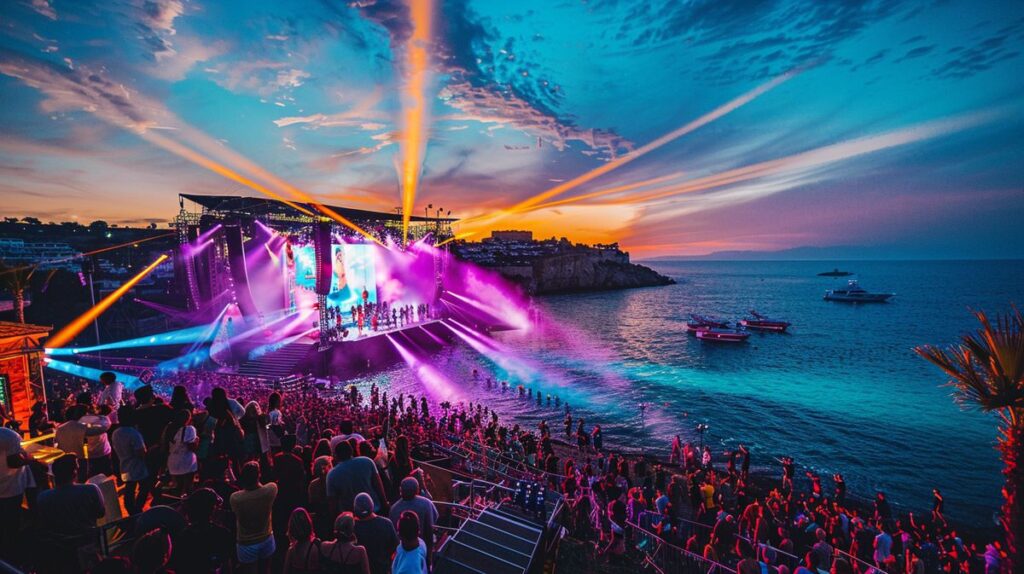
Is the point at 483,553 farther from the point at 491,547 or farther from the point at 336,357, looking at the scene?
the point at 336,357

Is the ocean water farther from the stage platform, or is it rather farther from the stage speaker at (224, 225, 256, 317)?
the stage speaker at (224, 225, 256, 317)

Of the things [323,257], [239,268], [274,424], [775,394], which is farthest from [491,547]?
[775,394]

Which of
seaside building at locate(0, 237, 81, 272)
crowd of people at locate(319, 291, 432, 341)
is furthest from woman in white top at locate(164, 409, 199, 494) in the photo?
seaside building at locate(0, 237, 81, 272)

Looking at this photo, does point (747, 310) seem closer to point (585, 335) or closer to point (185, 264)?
point (585, 335)

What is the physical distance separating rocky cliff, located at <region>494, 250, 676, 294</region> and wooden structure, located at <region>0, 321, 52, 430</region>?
325ft

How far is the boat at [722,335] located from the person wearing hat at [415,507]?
55430mm

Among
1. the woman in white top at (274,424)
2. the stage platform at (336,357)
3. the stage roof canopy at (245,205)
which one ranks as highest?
the stage roof canopy at (245,205)

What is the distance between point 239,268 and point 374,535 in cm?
2984

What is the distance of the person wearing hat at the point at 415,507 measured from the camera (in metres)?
4.32

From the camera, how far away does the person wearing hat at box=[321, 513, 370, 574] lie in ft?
11.8

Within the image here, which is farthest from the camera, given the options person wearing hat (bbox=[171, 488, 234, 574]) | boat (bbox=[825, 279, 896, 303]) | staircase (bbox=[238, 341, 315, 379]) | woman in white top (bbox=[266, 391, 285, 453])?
boat (bbox=[825, 279, 896, 303])

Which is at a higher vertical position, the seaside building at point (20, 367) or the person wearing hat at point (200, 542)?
the person wearing hat at point (200, 542)

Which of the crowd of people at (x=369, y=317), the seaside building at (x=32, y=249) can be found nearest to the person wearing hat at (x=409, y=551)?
the crowd of people at (x=369, y=317)

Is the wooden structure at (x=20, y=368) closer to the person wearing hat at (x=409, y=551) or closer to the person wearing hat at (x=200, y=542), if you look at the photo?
the person wearing hat at (x=200, y=542)
